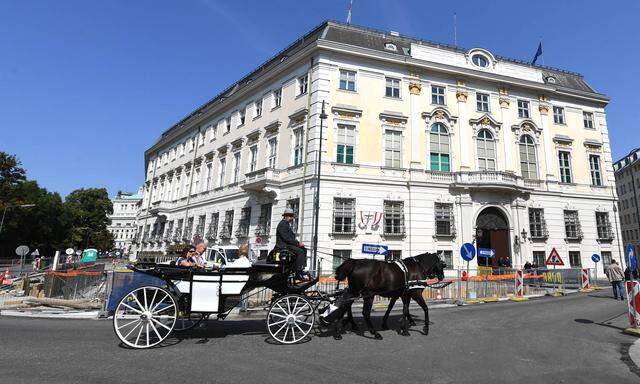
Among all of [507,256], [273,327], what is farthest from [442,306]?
[507,256]

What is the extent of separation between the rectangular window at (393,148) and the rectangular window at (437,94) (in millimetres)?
4205

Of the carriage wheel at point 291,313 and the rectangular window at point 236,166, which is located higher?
the rectangular window at point 236,166

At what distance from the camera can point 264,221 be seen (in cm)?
2519

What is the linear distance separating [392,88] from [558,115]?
609 inches

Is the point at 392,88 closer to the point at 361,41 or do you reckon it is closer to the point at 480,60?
the point at 361,41

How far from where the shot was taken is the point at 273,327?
7602 millimetres

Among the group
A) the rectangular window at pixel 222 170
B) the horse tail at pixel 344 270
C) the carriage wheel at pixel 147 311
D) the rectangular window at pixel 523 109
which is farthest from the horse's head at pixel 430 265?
the rectangular window at pixel 222 170

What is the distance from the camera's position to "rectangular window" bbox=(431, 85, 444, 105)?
26219 mm

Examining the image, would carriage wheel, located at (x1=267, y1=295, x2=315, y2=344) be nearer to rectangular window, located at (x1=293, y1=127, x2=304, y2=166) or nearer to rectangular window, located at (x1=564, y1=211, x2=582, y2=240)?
rectangular window, located at (x1=293, y1=127, x2=304, y2=166)

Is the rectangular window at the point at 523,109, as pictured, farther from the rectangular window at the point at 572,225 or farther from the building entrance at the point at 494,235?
the building entrance at the point at 494,235

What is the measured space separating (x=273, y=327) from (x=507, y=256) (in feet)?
73.6

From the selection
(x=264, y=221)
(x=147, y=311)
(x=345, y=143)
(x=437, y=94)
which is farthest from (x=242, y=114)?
(x=147, y=311)

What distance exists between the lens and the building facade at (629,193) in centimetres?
6656

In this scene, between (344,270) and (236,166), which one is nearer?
(344,270)
